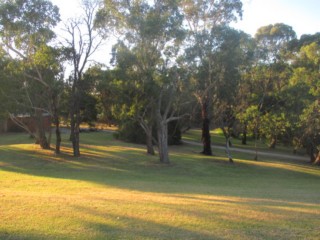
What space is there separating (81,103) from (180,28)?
9.69 m

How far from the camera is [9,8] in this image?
2622 centimetres

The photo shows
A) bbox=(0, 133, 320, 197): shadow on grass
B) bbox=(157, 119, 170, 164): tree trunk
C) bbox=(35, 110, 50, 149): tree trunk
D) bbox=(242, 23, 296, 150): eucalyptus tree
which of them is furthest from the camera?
bbox=(242, 23, 296, 150): eucalyptus tree

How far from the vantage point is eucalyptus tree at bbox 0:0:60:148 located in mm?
26578

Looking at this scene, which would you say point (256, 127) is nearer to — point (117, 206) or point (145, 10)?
point (145, 10)

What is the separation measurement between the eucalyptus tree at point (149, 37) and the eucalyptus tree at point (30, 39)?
369 centimetres

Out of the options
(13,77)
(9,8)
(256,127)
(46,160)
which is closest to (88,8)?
(9,8)

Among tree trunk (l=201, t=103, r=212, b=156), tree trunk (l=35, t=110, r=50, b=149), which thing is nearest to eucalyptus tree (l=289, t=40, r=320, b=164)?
tree trunk (l=201, t=103, r=212, b=156)

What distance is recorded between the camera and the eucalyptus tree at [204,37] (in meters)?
28.8

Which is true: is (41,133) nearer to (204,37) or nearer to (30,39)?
(30,39)

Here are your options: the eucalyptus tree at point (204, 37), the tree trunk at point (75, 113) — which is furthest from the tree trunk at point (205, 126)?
the tree trunk at point (75, 113)

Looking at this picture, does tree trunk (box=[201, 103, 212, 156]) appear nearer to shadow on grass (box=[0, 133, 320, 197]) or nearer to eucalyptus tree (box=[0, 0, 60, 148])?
shadow on grass (box=[0, 133, 320, 197])

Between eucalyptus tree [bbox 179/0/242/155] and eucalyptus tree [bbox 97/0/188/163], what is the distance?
4.85ft

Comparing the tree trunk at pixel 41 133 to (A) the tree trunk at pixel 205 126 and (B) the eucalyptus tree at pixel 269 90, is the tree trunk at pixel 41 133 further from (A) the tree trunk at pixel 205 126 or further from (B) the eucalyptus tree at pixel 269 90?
(B) the eucalyptus tree at pixel 269 90

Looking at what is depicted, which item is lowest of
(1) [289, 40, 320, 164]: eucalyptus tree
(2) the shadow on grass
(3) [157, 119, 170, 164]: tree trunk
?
(2) the shadow on grass
